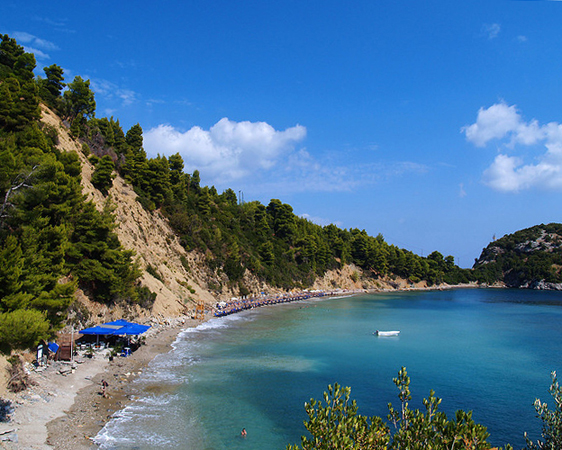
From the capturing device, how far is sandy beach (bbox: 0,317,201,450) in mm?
15716

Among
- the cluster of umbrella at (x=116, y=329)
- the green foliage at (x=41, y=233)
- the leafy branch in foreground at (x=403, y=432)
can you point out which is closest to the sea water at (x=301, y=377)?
the cluster of umbrella at (x=116, y=329)

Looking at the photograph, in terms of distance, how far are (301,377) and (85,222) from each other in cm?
2303

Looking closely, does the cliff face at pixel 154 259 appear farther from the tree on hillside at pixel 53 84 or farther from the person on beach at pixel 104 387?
the person on beach at pixel 104 387

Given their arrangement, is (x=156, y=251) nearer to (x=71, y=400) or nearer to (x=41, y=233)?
(x=41, y=233)

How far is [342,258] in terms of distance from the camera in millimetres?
128500

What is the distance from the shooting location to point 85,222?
3347 cm

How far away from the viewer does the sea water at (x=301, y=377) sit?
18.9 metres

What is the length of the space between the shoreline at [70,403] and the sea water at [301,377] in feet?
3.05

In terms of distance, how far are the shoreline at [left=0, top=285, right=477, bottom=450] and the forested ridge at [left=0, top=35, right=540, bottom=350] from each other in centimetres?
295

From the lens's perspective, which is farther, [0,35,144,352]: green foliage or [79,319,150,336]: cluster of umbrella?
[79,319,150,336]: cluster of umbrella

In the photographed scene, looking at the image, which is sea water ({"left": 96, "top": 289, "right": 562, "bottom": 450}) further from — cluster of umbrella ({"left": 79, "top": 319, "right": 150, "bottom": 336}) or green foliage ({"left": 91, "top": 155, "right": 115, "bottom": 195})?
green foliage ({"left": 91, "top": 155, "right": 115, "bottom": 195})

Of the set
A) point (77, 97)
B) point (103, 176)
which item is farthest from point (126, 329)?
point (77, 97)

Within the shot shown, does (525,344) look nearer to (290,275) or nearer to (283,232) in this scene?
(290,275)

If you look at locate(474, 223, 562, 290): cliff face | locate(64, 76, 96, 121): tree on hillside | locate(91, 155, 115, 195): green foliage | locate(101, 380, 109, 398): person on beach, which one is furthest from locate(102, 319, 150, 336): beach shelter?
Answer: locate(474, 223, 562, 290): cliff face
